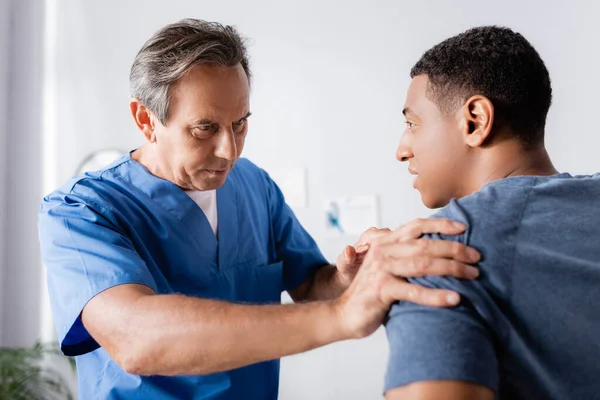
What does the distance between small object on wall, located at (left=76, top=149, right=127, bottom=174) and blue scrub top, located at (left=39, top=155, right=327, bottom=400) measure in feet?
5.43

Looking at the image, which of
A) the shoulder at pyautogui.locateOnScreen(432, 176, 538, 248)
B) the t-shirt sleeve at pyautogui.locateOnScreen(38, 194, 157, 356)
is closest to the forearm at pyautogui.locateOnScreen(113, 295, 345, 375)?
the t-shirt sleeve at pyautogui.locateOnScreen(38, 194, 157, 356)

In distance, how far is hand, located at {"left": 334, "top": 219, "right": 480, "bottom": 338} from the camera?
2.52 ft

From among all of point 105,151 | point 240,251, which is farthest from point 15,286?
point 240,251

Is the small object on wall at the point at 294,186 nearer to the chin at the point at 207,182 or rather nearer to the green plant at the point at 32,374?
the green plant at the point at 32,374

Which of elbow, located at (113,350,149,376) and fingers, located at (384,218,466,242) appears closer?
fingers, located at (384,218,466,242)

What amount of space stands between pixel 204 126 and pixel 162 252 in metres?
0.30

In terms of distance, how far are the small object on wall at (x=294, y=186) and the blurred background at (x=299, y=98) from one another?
0.10ft

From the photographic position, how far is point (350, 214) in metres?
2.91

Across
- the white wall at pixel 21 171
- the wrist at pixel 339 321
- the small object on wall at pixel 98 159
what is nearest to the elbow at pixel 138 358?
the wrist at pixel 339 321

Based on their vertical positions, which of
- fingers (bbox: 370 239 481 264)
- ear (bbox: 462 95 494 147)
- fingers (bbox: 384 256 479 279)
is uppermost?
ear (bbox: 462 95 494 147)

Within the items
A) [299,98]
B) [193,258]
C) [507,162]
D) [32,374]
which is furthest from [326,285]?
[32,374]

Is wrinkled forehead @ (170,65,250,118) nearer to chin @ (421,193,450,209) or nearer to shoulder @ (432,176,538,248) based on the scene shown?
chin @ (421,193,450,209)

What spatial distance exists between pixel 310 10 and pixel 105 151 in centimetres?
124

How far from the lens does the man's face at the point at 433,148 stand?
3.34ft
